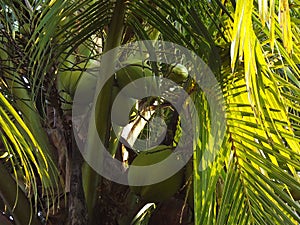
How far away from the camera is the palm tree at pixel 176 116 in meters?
1.03

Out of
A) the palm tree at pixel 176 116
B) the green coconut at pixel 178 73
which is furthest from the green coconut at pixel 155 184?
the green coconut at pixel 178 73

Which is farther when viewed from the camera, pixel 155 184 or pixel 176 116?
pixel 176 116

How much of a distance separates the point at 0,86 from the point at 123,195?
383 millimetres

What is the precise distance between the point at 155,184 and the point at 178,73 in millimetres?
237

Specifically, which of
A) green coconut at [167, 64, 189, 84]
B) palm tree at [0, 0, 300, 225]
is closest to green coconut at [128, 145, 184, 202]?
palm tree at [0, 0, 300, 225]

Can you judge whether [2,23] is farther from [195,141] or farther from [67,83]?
[195,141]

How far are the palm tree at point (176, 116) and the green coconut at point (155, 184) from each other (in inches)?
1.3

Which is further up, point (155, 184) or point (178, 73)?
point (178, 73)

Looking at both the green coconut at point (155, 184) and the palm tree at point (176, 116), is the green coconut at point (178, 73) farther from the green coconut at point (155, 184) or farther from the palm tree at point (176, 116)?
the green coconut at point (155, 184)

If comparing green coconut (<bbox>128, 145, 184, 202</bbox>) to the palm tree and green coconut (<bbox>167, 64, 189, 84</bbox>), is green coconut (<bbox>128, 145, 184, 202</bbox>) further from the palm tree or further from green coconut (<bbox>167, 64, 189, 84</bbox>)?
green coconut (<bbox>167, 64, 189, 84</bbox>)

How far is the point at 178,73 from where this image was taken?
1254 mm

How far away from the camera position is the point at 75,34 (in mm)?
1325

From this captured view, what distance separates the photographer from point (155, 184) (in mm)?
1206

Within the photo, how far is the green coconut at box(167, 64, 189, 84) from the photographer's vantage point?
125cm
